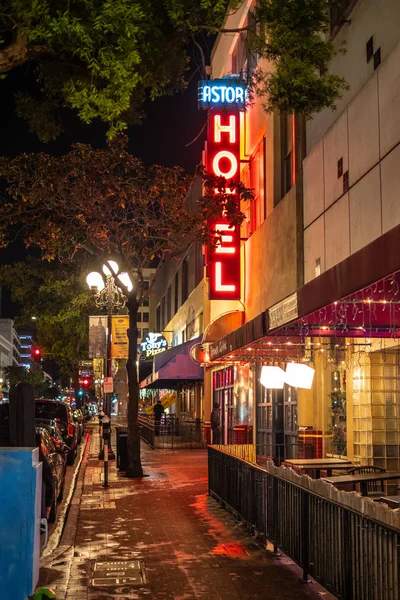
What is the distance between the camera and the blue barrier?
6.77 meters

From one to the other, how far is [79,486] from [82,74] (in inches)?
450

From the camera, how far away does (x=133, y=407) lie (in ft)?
70.6

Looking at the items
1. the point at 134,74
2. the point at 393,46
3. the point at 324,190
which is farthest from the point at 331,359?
the point at 134,74

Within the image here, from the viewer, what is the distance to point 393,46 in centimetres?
1352

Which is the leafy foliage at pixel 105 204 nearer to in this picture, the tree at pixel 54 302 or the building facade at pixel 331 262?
the building facade at pixel 331 262

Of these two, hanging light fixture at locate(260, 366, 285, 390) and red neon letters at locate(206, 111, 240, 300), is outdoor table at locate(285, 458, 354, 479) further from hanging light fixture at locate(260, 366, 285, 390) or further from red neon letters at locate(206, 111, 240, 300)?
red neon letters at locate(206, 111, 240, 300)

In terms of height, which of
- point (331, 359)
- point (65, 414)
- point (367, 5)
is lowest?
point (65, 414)

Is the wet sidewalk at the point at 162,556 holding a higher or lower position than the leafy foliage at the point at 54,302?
lower

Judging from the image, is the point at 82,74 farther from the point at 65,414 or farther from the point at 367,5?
the point at 65,414

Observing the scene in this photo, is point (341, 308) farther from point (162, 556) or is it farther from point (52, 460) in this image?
point (52, 460)

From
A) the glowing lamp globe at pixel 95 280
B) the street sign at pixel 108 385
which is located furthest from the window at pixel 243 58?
the street sign at pixel 108 385

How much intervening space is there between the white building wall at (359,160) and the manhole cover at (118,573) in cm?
726

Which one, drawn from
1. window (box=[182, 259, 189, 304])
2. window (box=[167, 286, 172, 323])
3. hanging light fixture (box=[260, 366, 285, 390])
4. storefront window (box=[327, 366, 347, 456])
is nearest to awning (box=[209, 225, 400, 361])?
hanging light fixture (box=[260, 366, 285, 390])

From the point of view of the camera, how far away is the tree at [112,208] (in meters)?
19.8
